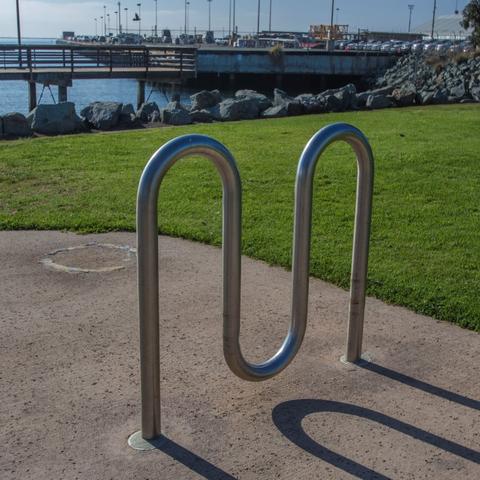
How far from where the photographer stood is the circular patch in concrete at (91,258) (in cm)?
541

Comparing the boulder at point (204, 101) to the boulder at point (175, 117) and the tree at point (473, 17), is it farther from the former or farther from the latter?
the tree at point (473, 17)

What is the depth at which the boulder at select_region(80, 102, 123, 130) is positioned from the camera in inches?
584

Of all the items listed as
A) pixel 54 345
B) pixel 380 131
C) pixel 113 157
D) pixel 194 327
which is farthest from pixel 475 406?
pixel 380 131

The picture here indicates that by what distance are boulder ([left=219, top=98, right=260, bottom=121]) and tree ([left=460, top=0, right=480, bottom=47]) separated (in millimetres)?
24671

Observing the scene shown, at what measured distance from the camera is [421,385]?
373cm

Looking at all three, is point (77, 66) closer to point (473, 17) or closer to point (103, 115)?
Answer: point (103, 115)

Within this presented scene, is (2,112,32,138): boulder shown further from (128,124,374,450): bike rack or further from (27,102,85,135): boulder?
(128,124,374,450): bike rack

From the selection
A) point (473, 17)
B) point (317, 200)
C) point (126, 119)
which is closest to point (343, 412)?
point (317, 200)

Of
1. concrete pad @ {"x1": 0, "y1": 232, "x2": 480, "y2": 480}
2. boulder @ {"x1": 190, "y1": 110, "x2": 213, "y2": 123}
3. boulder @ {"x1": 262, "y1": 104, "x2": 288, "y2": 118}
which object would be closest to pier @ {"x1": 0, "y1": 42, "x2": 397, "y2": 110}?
boulder @ {"x1": 262, "y1": 104, "x2": 288, "y2": 118}

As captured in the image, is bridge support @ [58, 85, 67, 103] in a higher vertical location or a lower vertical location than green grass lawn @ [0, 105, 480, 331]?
lower

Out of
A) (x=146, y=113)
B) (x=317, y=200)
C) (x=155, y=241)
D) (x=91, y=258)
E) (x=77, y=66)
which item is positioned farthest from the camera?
(x=77, y=66)

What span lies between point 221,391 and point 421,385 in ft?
3.27

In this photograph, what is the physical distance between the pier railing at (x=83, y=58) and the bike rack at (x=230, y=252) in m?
25.0

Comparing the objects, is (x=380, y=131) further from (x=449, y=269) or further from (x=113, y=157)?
(x=449, y=269)
